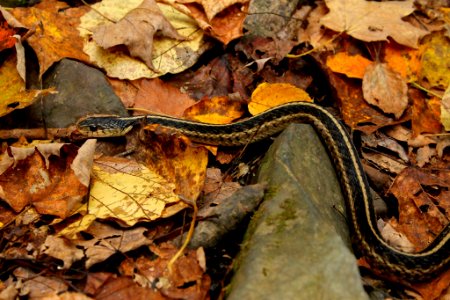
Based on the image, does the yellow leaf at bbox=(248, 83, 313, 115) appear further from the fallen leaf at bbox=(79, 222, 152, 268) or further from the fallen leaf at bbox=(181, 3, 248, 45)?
the fallen leaf at bbox=(79, 222, 152, 268)

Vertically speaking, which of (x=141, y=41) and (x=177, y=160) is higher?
(x=141, y=41)

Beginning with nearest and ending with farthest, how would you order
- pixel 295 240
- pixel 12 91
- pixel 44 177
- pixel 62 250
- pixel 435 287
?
pixel 295 240 → pixel 62 250 → pixel 435 287 → pixel 44 177 → pixel 12 91

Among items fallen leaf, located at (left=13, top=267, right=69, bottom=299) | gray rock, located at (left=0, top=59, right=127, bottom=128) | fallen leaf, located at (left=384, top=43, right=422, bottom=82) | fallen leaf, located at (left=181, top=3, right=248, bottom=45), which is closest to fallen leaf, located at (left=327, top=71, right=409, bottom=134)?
fallen leaf, located at (left=384, top=43, right=422, bottom=82)

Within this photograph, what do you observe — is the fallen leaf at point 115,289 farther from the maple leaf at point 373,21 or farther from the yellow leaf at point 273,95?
the maple leaf at point 373,21

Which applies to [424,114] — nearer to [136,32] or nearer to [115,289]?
Answer: [136,32]

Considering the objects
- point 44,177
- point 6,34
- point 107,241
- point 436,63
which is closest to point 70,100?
point 6,34

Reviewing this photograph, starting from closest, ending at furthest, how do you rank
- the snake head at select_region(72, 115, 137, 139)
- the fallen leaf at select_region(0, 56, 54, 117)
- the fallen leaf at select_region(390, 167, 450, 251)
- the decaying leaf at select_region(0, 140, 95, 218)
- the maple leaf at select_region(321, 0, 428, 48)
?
the decaying leaf at select_region(0, 140, 95, 218) → the fallen leaf at select_region(390, 167, 450, 251) → the fallen leaf at select_region(0, 56, 54, 117) → the snake head at select_region(72, 115, 137, 139) → the maple leaf at select_region(321, 0, 428, 48)
